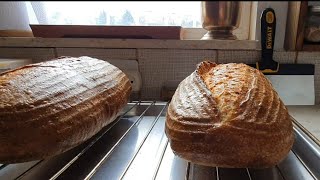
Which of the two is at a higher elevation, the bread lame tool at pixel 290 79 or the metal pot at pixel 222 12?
the metal pot at pixel 222 12

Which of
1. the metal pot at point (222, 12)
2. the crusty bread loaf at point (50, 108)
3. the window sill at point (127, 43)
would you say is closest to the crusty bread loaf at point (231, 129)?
the crusty bread loaf at point (50, 108)

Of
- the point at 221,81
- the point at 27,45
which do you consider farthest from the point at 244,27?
the point at 27,45

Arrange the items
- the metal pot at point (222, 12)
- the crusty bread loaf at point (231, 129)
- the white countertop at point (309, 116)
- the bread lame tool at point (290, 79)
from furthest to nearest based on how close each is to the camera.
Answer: the bread lame tool at point (290, 79), the white countertop at point (309, 116), the crusty bread loaf at point (231, 129), the metal pot at point (222, 12)

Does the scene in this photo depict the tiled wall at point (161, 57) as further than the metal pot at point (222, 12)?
Yes

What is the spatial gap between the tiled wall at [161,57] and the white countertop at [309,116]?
10 centimetres

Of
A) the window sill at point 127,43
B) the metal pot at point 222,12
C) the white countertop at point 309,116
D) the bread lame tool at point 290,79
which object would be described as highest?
the metal pot at point 222,12

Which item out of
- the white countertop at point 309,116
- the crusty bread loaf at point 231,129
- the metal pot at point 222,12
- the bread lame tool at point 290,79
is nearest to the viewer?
the metal pot at point 222,12

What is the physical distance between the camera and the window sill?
0.83 meters

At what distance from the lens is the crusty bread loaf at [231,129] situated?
1.28ft

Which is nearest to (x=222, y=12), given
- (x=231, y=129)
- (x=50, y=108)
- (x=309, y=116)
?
(x=231, y=129)

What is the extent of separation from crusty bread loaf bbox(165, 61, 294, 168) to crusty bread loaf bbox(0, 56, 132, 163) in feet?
0.56

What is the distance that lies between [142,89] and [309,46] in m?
0.53

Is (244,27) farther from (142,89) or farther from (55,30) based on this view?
(55,30)

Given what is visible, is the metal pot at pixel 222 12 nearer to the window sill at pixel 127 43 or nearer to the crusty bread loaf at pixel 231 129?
the crusty bread loaf at pixel 231 129
